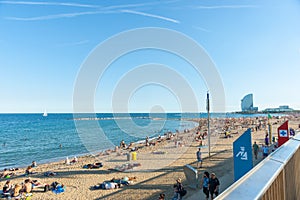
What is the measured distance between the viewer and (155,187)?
370 inches

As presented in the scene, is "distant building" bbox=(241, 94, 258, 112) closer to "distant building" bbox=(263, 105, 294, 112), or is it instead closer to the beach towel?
"distant building" bbox=(263, 105, 294, 112)

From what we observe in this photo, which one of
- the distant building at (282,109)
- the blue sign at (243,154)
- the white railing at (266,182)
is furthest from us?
the distant building at (282,109)

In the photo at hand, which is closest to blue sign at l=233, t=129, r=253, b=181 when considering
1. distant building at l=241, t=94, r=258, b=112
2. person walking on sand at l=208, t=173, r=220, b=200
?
person walking on sand at l=208, t=173, r=220, b=200

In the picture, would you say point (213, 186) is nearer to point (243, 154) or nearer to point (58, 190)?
point (243, 154)

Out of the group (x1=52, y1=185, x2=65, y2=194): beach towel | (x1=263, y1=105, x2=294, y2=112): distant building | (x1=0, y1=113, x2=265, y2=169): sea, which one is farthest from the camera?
(x1=263, y1=105, x2=294, y2=112): distant building

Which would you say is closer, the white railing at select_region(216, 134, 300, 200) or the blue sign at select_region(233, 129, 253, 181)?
the white railing at select_region(216, 134, 300, 200)

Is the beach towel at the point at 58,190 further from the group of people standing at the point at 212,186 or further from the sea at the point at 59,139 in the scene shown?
the sea at the point at 59,139

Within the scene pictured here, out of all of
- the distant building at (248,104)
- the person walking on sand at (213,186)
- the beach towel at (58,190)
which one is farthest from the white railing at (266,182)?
the distant building at (248,104)

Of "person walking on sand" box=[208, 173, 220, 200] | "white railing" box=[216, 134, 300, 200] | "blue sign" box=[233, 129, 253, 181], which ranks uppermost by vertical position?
"white railing" box=[216, 134, 300, 200]

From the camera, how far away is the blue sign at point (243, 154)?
11.6ft

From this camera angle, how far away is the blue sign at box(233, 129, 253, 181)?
353 centimetres

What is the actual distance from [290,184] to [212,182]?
4969 mm

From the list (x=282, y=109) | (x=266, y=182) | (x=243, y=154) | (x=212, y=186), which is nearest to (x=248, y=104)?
(x=282, y=109)

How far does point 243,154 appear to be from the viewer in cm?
366
